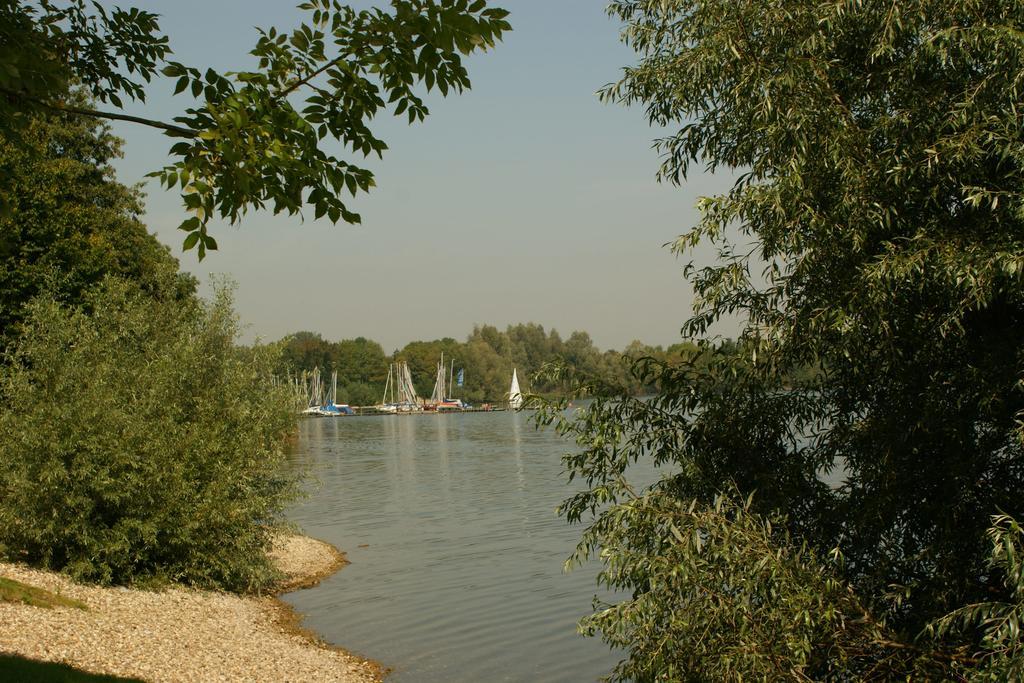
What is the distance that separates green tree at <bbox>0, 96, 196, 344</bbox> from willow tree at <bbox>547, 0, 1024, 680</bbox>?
18.8 metres

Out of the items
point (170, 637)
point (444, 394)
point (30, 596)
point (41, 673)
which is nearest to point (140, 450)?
point (30, 596)

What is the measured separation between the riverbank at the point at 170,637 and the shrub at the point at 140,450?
0.88m

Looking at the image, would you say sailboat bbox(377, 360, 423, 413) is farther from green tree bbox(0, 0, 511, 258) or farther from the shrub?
green tree bbox(0, 0, 511, 258)

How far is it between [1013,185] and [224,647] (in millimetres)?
14549

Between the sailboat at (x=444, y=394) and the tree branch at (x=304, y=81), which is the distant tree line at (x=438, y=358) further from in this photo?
the tree branch at (x=304, y=81)

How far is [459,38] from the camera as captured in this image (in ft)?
22.1

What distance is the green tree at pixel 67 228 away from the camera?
98.1ft

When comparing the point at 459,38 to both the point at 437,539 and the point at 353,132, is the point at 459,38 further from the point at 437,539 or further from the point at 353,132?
the point at 437,539

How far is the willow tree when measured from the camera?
31.7ft

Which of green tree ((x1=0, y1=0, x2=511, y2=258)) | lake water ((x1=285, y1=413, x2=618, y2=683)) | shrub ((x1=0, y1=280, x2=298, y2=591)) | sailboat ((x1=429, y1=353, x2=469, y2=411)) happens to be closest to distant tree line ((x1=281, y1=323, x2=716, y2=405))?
sailboat ((x1=429, y1=353, x2=469, y2=411))

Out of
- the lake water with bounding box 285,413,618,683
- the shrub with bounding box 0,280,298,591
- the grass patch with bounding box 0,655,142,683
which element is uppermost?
the shrub with bounding box 0,280,298,591

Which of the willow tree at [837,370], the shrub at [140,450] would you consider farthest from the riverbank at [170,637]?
the willow tree at [837,370]

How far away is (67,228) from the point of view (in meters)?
33.0

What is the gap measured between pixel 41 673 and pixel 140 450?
28.0 ft
